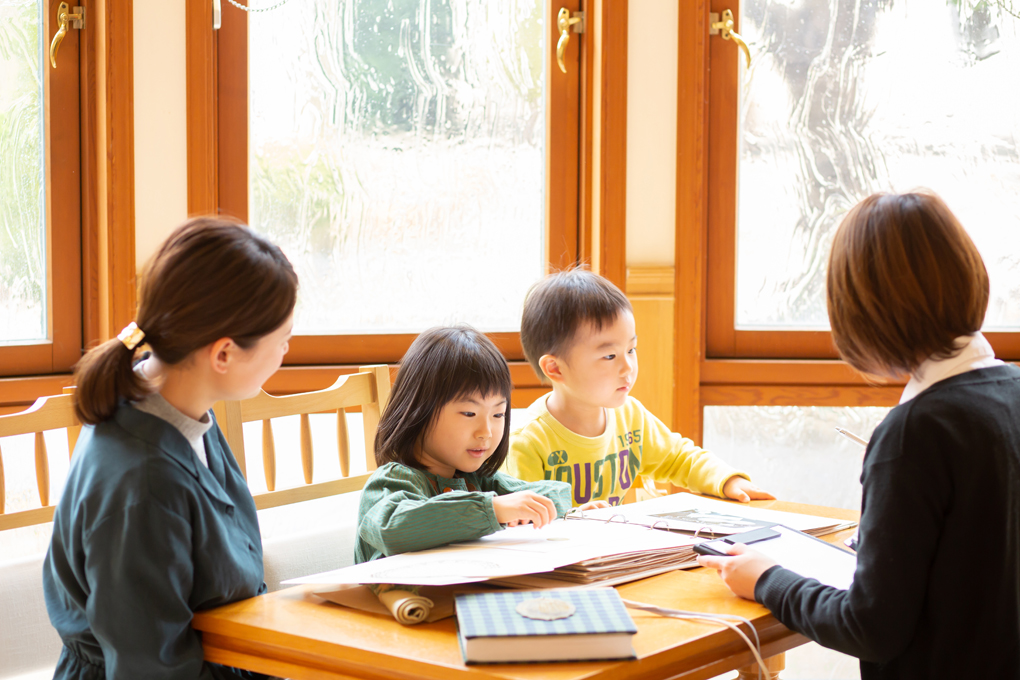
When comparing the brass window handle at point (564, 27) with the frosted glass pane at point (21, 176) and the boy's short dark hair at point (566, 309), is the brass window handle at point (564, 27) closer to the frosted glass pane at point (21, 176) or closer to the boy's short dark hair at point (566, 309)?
the boy's short dark hair at point (566, 309)

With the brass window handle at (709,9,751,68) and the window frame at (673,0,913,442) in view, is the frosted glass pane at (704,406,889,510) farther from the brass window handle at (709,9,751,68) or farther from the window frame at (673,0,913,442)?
the brass window handle at (709,9,751,68)

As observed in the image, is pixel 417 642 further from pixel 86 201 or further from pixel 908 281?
pixel 86 201

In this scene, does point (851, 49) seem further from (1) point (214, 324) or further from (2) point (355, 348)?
(1) point (214, 324)

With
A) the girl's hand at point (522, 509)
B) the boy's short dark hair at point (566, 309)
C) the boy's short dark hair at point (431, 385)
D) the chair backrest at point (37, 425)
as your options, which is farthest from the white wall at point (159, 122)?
the girl's hand at point (522, 509)

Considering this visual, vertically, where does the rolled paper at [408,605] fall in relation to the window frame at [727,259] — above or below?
below

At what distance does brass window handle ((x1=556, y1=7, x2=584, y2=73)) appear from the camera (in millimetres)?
2443

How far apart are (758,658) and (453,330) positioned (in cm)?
68

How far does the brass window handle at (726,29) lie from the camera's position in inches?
97.2

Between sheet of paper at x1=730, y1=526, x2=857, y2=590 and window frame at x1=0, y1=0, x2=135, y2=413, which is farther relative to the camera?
window frame at x1=0, y1=0, x2=135, y2=413

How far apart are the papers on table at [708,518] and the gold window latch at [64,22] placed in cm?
176

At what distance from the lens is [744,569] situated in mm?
1029

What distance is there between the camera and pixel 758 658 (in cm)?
93

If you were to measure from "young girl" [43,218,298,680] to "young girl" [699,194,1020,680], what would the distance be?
25.9 inches

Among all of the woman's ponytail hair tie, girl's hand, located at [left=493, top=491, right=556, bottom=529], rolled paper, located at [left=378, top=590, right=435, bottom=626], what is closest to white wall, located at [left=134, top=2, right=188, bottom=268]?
the woman's ponytail hair tie
